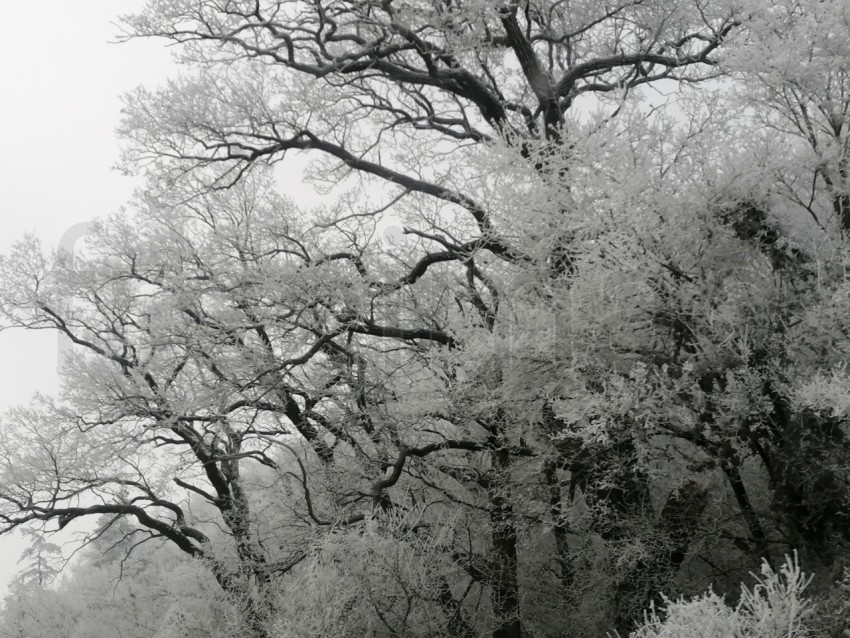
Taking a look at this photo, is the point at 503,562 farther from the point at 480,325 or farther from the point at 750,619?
the point at 750,619

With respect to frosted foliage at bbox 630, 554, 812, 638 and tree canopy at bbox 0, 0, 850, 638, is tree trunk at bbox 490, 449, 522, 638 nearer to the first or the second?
tree canopy at bbox 0, 0, 850, 638

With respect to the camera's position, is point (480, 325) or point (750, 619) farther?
point (480, 325)

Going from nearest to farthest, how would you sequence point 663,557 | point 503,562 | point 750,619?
point 750,619, point 663,557, point 503,562

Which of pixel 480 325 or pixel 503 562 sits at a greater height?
pixel 480 325

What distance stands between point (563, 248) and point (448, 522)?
3730mm

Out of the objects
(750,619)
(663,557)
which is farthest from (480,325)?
(750,619)

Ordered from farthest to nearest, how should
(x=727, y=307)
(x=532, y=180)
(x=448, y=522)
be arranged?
1. (x=448, y=522)
2. (x=532, y=180)
3. (x=727, y=307)

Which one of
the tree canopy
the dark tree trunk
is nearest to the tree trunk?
the tree canopy

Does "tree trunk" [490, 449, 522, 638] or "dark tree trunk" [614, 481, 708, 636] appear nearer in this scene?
"dark tree trunk" [614, 481, 708, 636]

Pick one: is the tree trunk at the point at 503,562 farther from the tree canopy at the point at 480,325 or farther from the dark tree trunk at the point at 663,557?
the dark tree trunk at the point at 663,557

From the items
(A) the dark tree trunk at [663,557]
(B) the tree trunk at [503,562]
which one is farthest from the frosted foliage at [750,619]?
(B) the tree trunk at [503,562]

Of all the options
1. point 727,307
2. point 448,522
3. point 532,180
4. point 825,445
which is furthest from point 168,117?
point 825,445

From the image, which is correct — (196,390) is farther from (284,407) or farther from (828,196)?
(828,196)

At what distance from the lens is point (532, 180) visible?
715cm
